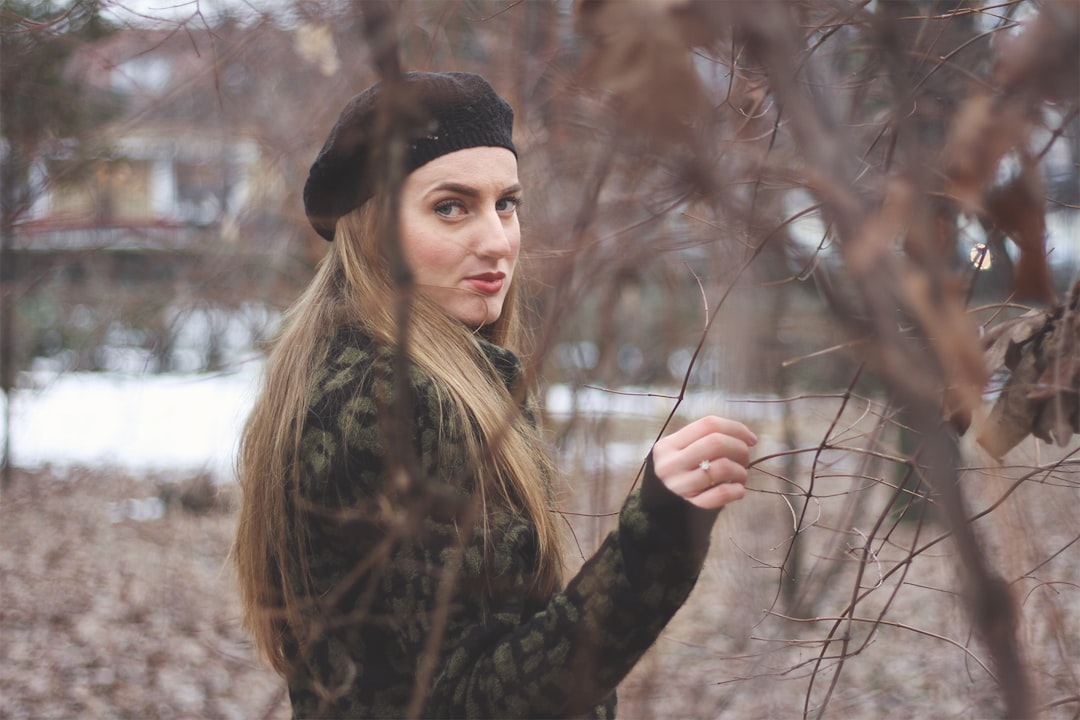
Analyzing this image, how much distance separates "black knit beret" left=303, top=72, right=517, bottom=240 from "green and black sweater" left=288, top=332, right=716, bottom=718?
0.34 meters

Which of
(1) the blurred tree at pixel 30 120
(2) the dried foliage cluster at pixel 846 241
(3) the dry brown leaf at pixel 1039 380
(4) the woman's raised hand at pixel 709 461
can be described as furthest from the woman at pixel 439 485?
(1) the blurred tree at pixel 30 120

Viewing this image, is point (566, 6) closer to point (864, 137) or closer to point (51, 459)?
point (864, 137)

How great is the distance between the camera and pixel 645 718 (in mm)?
2299

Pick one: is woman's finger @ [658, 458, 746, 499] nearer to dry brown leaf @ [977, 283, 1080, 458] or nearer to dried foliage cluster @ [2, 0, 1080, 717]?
dried foliage cluster @ [2, 0, 1080, 717]

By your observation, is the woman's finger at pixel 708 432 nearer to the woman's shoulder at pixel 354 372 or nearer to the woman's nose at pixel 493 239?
the woman's shoulder at pixel 354 372

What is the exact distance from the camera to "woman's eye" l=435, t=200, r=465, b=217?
6.41ft

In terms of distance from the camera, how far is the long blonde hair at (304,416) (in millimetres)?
1764

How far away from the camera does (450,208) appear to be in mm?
1965

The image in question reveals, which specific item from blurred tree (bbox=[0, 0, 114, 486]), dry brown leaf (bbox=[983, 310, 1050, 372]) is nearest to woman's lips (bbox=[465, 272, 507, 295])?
dry brown leaf (bbox=[983, 310, 1050, 372])

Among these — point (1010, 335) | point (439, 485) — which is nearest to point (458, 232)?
point (439, 485)

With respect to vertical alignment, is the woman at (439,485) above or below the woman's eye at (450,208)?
below

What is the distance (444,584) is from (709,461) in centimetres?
35

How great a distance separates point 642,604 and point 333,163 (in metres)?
1.03

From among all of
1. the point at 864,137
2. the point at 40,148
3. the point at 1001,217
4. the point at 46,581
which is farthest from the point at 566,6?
the point at 46,581
